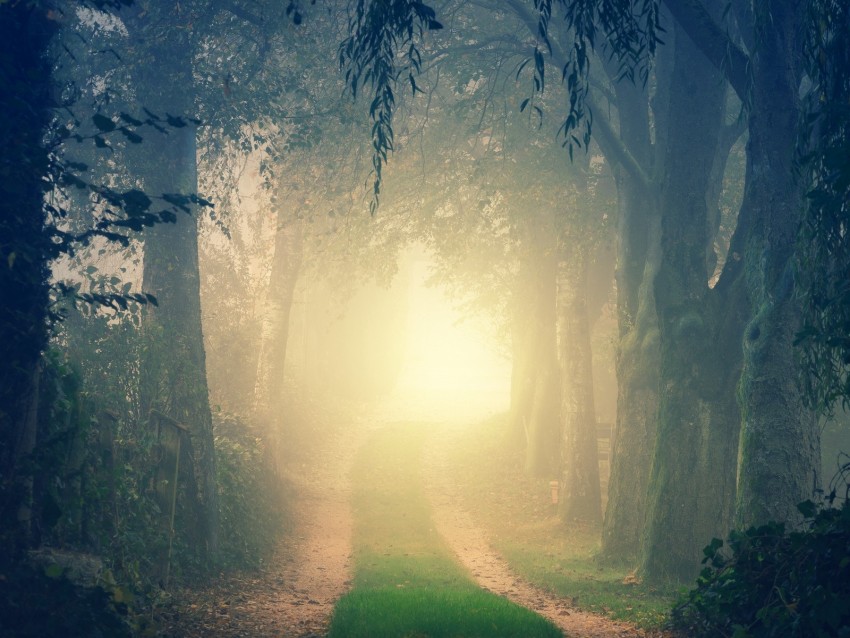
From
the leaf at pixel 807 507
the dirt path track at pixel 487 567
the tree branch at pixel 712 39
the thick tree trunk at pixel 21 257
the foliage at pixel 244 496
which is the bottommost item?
the dirt path track at pixel 487 567

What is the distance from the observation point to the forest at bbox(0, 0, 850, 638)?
615 cm

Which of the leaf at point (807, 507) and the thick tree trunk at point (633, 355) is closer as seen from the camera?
the leaf at point (807, 507)

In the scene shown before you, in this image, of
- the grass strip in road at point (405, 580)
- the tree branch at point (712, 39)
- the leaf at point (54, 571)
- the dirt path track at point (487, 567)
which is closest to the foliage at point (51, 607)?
the leaf at point (54, 571)

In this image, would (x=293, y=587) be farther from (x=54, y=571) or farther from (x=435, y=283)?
(x=435, y=283)

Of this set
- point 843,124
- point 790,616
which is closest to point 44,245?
point 790,616

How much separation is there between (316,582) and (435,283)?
16696 millimetres

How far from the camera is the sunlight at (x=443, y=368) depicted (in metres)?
43.3

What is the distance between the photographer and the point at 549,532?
18.8 m

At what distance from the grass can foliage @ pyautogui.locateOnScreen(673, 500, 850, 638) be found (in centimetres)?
270

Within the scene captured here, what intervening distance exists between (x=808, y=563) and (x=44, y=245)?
→ 663cm

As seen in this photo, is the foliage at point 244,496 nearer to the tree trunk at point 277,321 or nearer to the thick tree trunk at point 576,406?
the tree trunk at point 277,321

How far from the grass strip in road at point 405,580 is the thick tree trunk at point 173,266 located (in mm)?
3478

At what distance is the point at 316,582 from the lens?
13.2 meters

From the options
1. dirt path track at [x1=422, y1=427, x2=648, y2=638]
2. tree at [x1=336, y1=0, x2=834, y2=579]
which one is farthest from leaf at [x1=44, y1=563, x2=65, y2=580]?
dirt path track at [x1=422, y1=427, x2=648, y2=638]
